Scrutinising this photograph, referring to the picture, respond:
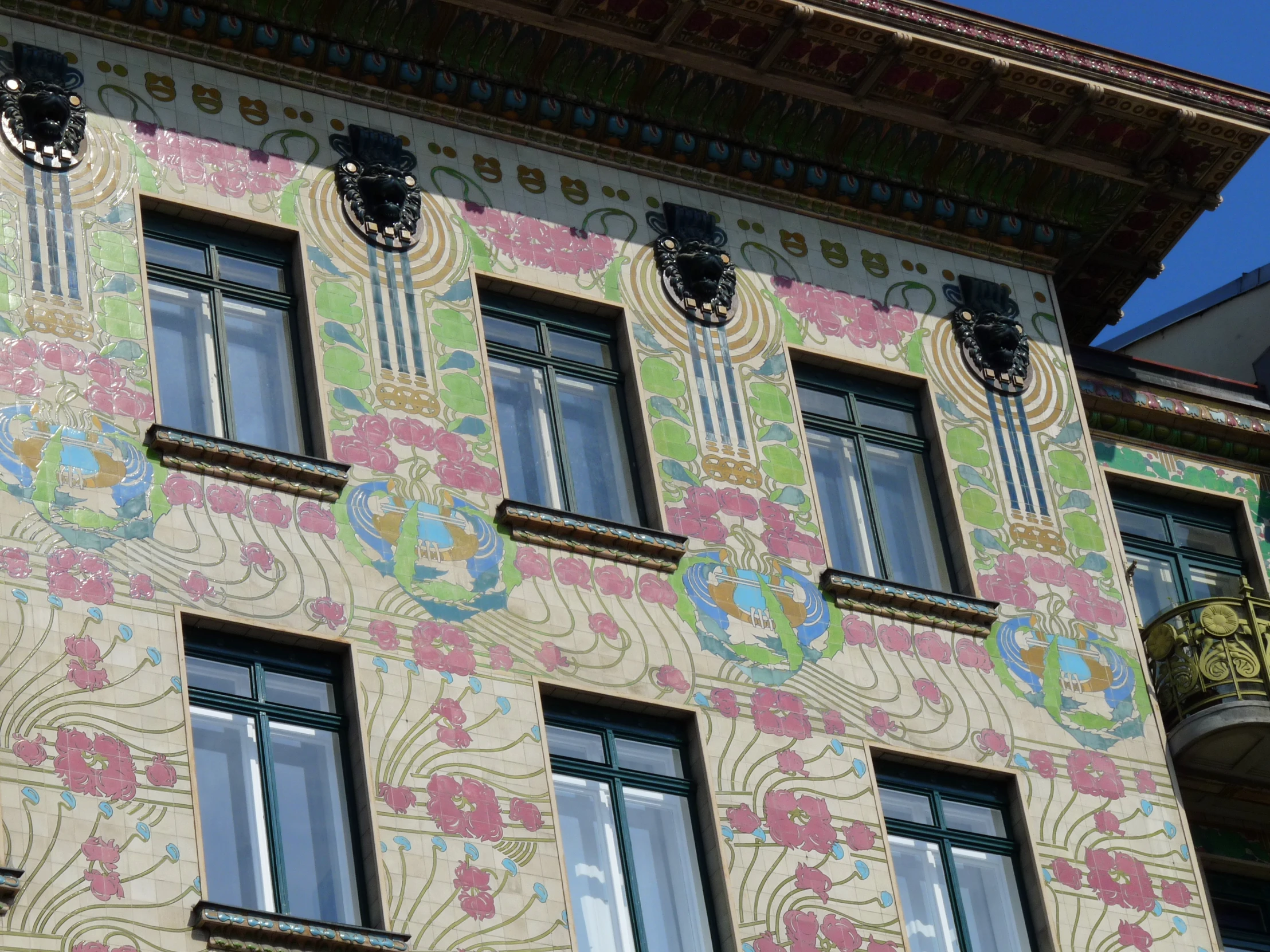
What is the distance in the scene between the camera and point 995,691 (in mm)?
20797

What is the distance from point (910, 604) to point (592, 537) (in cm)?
257

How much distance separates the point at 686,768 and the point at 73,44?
6.64 meters

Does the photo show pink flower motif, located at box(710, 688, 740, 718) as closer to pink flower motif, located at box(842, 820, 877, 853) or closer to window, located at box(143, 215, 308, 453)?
pink flower motif, located at box(842, 820, 877, 853)

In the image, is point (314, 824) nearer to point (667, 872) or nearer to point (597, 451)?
point (667, 872)

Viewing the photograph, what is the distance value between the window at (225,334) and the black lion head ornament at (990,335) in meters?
5.75

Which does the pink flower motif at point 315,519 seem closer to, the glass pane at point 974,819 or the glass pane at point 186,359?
the glass pane at point 186,359

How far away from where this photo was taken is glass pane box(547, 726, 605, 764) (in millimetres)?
18969

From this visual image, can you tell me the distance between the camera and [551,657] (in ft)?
62.7

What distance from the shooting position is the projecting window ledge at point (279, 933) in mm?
16625

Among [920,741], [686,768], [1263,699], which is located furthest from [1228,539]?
[686,768]

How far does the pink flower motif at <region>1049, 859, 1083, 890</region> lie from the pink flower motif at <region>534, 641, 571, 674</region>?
12.5 ft

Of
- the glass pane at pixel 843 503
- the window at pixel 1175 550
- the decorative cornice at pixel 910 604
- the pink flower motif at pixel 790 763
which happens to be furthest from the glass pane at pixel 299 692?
the window at pixel 1175 550

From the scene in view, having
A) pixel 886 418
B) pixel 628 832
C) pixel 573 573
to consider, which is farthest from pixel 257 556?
pixel 886 418

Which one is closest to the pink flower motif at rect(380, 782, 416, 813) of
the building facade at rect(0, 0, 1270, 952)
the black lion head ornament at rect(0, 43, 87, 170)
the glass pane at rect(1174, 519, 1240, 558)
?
the building facade at rect(0, 0, 1270, 952)
